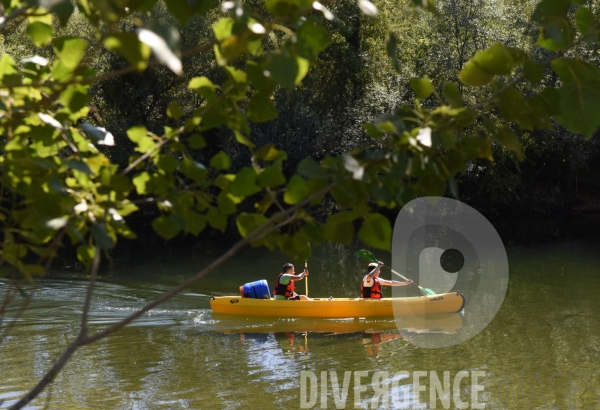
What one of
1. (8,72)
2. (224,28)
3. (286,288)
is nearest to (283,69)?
(224,28)

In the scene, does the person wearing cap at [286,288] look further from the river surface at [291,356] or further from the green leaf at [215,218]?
the green leaf at [215,218]

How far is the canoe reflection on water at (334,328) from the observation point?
10500mm

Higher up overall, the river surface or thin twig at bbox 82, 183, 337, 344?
thin twig at bbox 82, 183, 337, 344

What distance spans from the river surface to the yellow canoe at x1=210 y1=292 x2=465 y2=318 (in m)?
0.17

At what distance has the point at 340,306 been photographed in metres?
11.4

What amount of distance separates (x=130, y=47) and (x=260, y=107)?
1.65 ft

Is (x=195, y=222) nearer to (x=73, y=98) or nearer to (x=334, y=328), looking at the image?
(x=73, y=98)

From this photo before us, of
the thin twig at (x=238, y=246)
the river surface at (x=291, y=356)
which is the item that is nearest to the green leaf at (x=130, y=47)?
the thin twig at (x=238, y=246)

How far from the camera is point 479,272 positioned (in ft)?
49.7

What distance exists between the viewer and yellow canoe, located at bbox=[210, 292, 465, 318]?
37.5ft

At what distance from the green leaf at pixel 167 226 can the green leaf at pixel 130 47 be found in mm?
503

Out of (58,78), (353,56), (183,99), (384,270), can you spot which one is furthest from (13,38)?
(58,78)

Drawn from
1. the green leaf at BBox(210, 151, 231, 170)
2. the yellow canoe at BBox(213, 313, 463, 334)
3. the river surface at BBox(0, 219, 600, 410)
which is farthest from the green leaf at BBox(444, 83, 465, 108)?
the yellow canoe at BBox(213, 313, 463, 334)

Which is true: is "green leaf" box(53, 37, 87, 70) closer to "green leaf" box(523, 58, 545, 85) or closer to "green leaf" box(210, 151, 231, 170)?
"green leaf" box(210, 151, 231, 170)
